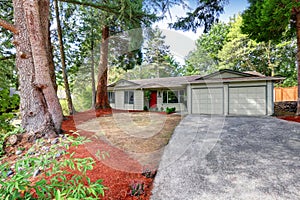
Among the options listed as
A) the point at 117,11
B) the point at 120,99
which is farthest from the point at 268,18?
the point at 120,99

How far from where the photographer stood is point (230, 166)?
322cm

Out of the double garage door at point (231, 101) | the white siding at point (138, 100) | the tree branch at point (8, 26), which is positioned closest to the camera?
the tree branch at point (8, 26)

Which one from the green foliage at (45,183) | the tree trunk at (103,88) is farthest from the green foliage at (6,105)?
the tree trunk at (103,88)

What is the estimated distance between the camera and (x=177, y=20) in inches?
306

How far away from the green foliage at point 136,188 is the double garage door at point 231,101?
23.6ft

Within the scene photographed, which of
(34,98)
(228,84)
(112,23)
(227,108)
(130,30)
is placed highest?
(112,23)

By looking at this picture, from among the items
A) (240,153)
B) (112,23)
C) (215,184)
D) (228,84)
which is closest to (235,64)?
(228,84)

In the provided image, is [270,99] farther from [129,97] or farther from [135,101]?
[129,97]

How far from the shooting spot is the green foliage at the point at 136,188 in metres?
2.44

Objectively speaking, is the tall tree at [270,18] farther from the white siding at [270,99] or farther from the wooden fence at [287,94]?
the wooden fence at [287,94]

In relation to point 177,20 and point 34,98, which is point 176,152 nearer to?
point 34,98

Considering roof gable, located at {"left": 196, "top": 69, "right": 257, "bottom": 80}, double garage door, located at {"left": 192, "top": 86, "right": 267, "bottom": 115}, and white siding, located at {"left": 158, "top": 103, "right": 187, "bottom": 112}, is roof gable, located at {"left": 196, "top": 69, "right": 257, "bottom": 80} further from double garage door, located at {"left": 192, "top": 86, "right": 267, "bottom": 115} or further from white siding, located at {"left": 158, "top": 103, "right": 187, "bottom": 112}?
white siding, located at {"left": 158, "top": 103, "right": 187, "bottom": 112}

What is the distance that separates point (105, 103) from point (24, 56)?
6.06 metres

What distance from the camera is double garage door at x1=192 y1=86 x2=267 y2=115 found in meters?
7.99
